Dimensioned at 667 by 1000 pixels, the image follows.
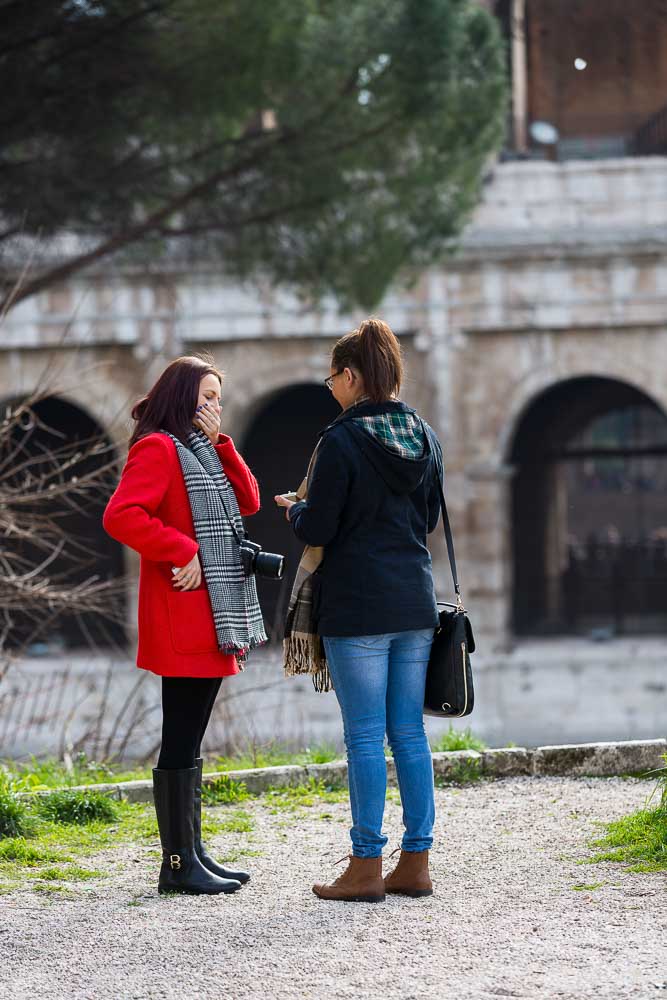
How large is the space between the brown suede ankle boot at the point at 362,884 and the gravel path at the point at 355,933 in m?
0.04

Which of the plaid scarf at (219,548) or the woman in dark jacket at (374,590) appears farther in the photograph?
the plaid scarf at (219,548)

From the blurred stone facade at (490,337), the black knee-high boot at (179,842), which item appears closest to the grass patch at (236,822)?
the black knee-high boot at (179,842)

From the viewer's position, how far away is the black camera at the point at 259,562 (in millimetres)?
4098

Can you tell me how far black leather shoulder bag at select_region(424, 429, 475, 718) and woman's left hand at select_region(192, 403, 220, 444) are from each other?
2.08 feet

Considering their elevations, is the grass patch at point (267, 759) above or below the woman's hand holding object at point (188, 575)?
below

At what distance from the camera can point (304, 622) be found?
4.01 meters

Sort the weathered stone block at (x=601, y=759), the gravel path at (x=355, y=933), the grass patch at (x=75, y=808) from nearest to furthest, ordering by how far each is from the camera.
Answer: the gravel path at (x=355, y=933), the grass patch at (x=75, y=808), the weathered stone block at (x=601, y=759)

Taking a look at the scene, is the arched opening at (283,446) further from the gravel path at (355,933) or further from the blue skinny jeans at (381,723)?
the blue skinny jeans at (381,723)

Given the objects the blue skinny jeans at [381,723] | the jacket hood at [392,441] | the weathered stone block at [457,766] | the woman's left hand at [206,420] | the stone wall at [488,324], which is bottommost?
the weathered stone block at [457,766]

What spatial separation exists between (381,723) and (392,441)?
0.77m

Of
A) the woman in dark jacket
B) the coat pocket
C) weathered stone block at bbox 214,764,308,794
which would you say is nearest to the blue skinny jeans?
the woman in dark jacket

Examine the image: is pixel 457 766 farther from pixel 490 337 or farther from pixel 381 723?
pixel 490 337

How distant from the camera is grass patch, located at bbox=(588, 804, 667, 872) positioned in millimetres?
4277

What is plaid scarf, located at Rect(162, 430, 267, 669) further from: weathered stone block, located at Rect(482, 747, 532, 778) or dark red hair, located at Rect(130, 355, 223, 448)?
weathered stone block, located at Rect(482, 747, 532, 778)
